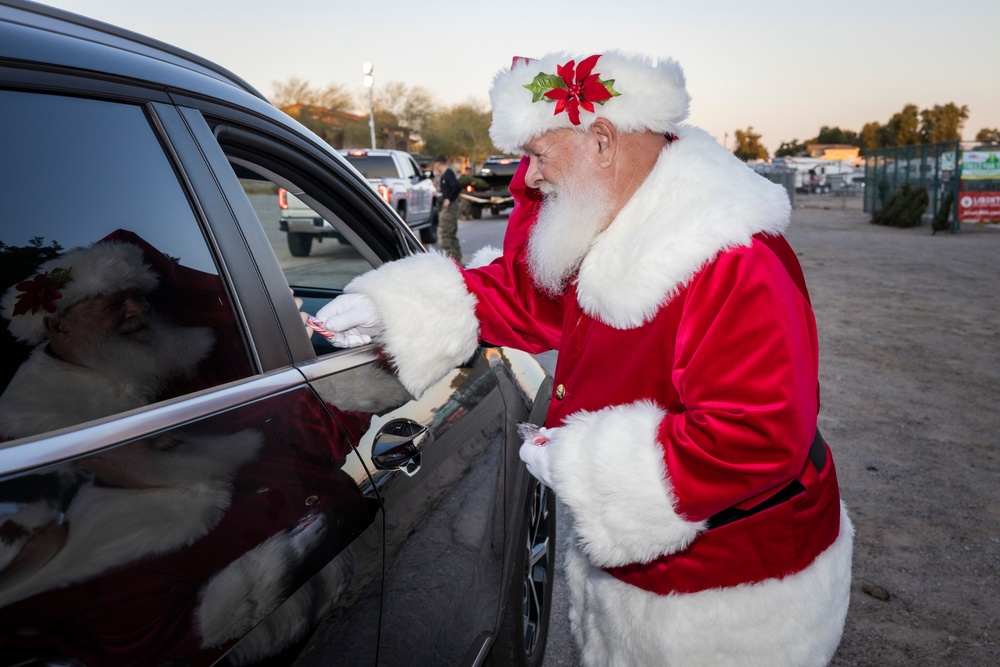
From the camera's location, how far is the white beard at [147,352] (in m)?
1.22

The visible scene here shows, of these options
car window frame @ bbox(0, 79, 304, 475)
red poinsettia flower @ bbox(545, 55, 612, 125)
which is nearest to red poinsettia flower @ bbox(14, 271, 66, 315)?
car window frame @ bbox(0, 79, 304, 475)

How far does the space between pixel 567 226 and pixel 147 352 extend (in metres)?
0.94

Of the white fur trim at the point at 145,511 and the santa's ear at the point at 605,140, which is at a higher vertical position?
the santa's ear at the point at 605,140

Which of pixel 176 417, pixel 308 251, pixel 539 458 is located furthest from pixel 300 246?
pixel 176 417

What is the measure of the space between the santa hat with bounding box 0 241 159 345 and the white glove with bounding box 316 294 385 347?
0.61 m

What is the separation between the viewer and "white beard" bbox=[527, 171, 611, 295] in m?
1.79

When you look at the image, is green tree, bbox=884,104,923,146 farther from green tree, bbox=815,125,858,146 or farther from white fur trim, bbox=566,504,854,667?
white fur trim, bbox=566,504,854,667

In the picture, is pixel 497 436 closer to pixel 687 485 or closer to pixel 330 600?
pixel 687 485

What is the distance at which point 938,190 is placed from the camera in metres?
21.7

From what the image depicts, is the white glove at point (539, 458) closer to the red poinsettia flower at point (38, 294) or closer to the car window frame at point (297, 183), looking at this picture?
the car window frame at point (297, 183)

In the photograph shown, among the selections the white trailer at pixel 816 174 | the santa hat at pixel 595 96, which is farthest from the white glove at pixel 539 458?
the white trailer at pixel 816 174

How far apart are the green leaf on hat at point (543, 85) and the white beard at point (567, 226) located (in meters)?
0.20

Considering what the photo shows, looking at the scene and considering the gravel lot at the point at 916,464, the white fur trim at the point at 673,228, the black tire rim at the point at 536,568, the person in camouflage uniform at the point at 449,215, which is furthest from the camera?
the person in camouflage uniform at the point at 449,215

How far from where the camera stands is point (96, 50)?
130cm
